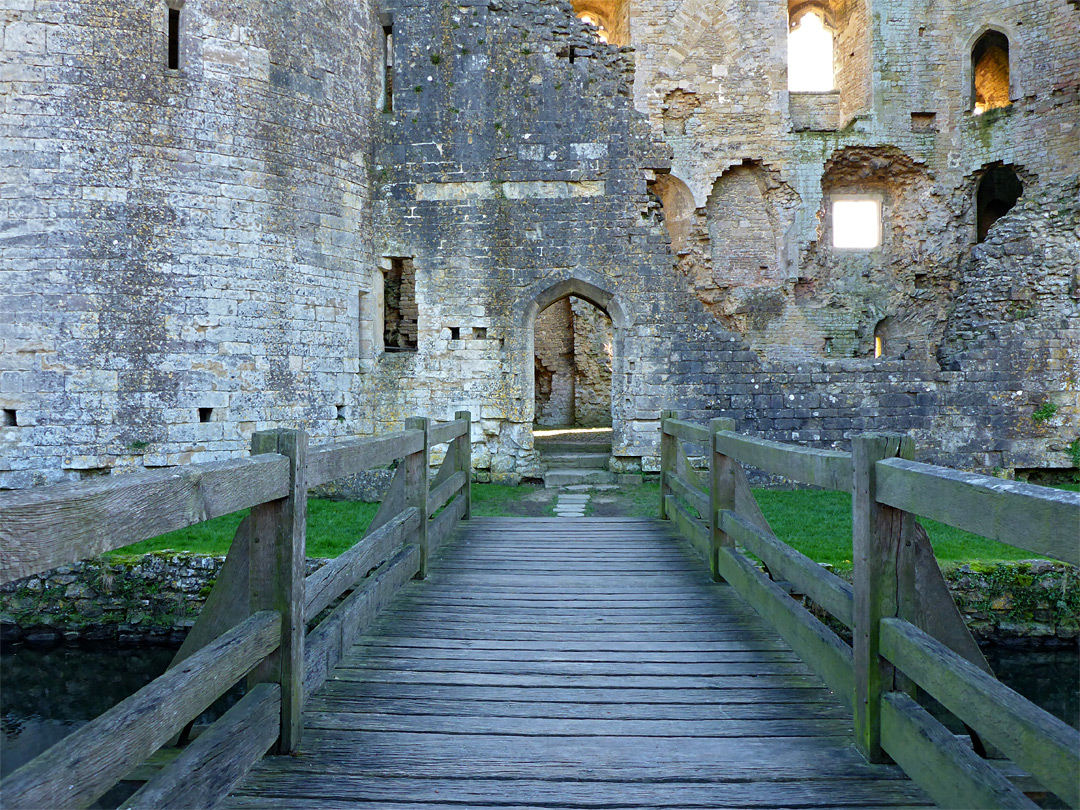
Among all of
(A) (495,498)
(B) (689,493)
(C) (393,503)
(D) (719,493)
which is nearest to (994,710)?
(D) (719,493)

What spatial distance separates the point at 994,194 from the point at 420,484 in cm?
1770

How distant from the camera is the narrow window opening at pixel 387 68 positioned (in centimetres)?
1158

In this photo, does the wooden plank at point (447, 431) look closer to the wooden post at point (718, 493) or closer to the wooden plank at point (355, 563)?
the wooden plank at point (355, 563)

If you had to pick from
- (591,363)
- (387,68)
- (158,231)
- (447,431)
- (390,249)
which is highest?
(387,68)

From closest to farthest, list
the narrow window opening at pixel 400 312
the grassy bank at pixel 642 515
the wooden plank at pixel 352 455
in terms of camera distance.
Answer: the wooden plank at pixel 352 455 → the grassy bank at pixel 642 515 → the narrow window opening at pixel 400 312

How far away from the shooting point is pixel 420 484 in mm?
4926

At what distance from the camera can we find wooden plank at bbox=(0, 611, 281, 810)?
4.80 feet

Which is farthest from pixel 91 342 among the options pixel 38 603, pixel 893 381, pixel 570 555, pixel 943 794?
pixel 893 381

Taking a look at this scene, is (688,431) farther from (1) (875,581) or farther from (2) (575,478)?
(2) (575,478)

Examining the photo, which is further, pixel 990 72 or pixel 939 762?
pixel 990 72

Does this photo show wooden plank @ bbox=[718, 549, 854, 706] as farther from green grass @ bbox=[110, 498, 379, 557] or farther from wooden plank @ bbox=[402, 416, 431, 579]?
green grass @ bbox=[110, 498, 379, 557]

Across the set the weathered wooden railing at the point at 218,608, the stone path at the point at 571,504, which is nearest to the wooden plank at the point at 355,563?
the weathered wooden railing at the point at 218,608

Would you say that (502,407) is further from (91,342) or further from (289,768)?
(289,768)

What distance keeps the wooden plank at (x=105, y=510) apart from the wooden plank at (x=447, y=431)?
10.1 ft
